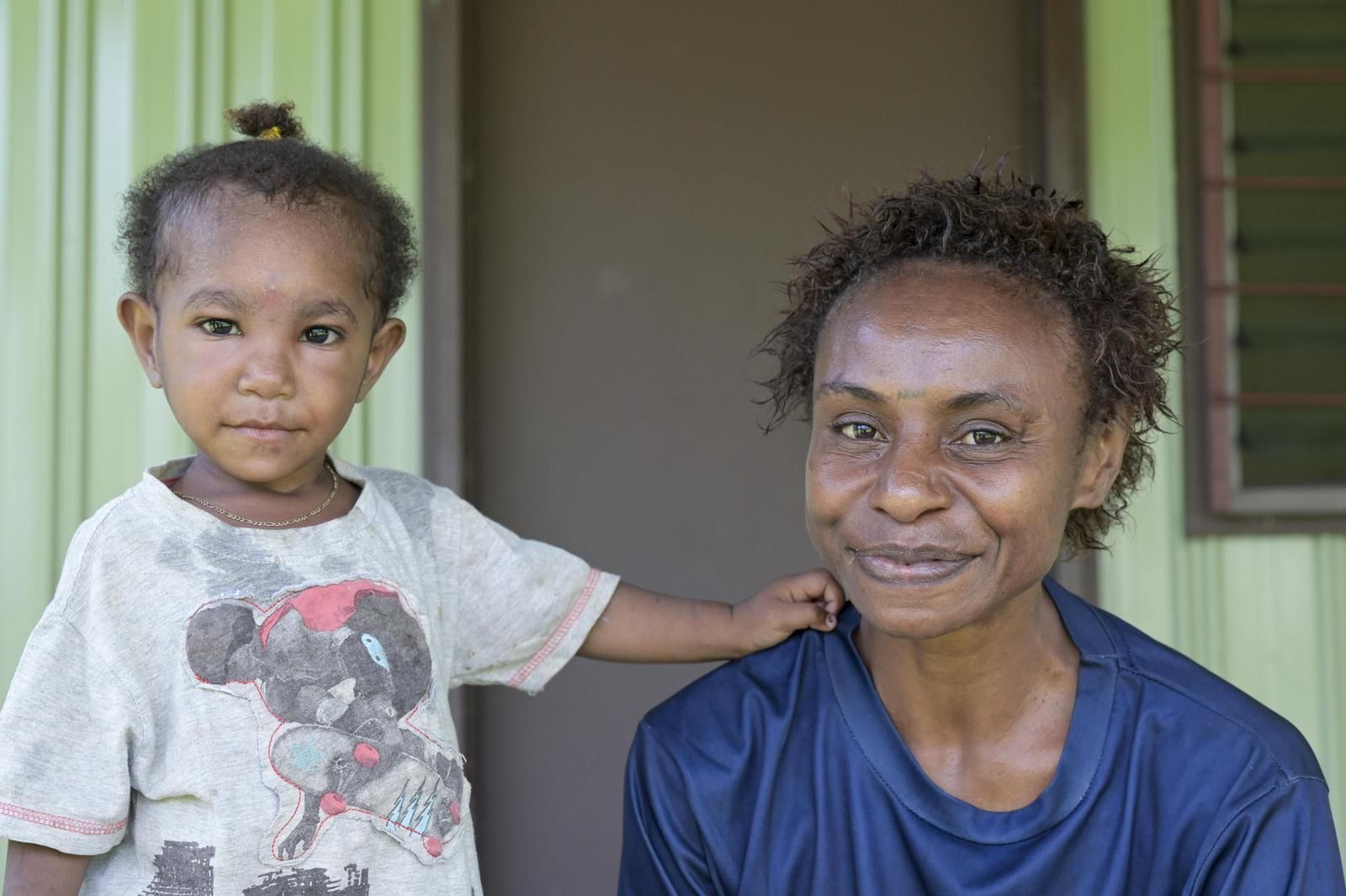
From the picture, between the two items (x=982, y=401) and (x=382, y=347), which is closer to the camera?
(x=982, y=401)

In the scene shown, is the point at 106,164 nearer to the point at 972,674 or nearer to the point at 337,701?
the point at 337,701

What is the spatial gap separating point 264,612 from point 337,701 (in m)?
0.17

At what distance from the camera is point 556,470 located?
11.9ft

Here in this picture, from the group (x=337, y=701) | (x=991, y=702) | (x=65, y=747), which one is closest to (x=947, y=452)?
(x=991, y=702)

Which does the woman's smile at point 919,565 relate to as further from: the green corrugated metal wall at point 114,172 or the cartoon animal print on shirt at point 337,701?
the green corrugated metal wall at point 114,172

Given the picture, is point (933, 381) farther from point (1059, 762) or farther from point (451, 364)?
point (451, 364)

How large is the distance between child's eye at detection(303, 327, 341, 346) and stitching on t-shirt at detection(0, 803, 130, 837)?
2.58 feet

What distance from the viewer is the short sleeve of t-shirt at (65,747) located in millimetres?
1913

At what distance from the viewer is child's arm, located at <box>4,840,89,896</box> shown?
193cm

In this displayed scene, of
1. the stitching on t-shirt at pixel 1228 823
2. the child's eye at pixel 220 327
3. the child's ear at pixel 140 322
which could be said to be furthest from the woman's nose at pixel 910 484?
the child's ear at pixel 140 322

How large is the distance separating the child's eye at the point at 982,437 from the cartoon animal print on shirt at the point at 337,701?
93 centimetres

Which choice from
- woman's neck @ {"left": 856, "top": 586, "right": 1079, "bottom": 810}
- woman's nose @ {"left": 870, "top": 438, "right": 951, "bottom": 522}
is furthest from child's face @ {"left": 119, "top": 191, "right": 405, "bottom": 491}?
woman's neck @ {"left": 856, "top": 586, "right": 1079, "bottom": 810}

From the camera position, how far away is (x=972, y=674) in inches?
84.4

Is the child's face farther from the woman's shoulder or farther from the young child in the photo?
the woman's shoulder
